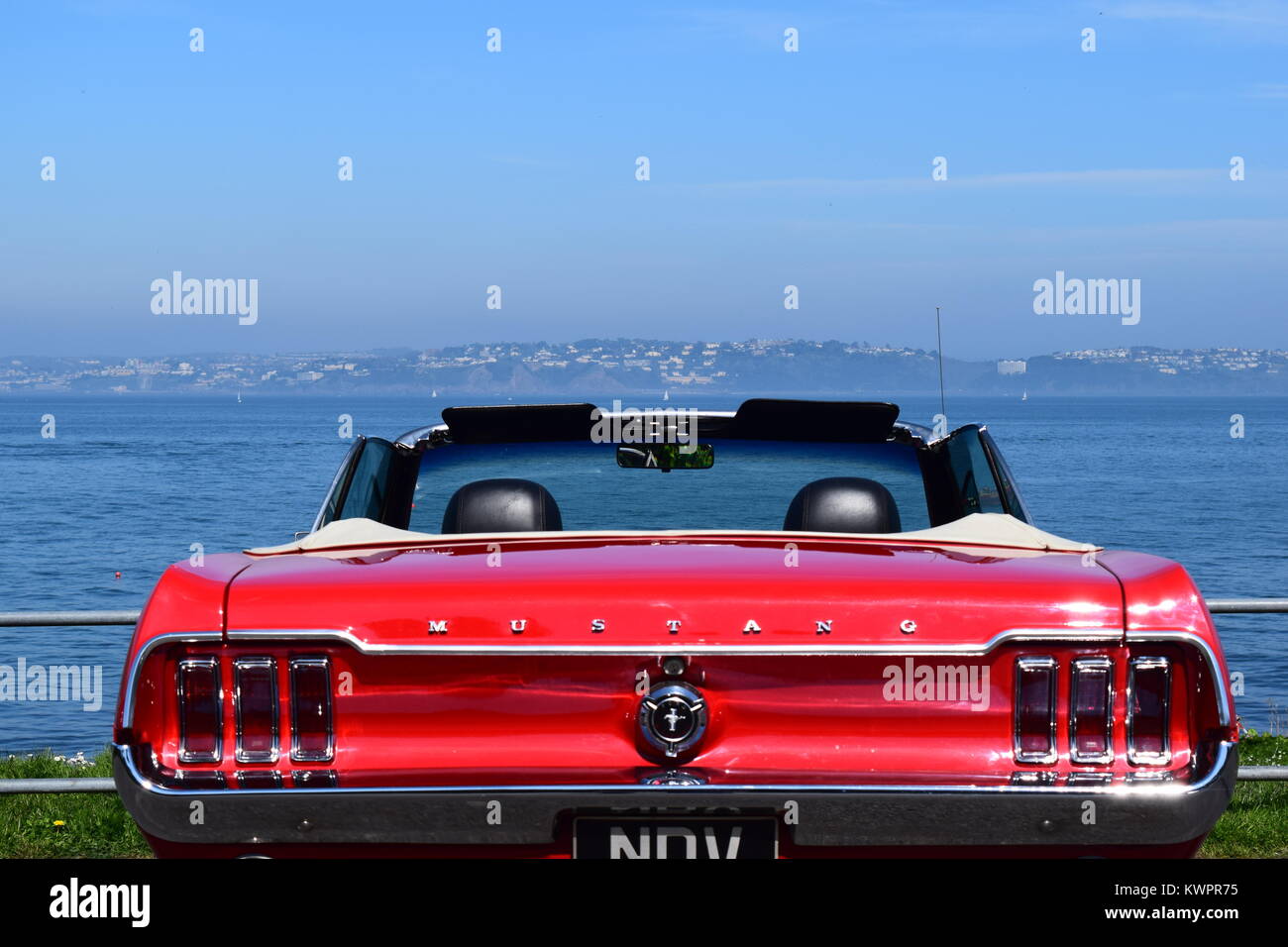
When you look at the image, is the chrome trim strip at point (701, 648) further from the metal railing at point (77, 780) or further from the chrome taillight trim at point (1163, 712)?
the metal railing at point (77, 780)

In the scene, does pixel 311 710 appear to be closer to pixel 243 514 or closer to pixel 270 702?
pixel 270 702

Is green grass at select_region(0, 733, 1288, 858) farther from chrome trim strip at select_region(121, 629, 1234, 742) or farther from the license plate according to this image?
the license plate

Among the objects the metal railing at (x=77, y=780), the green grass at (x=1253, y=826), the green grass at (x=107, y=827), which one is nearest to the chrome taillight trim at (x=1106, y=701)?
the metal railing at (x=77, y=780)

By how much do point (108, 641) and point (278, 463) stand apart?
6969 cm

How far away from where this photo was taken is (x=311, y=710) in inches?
116

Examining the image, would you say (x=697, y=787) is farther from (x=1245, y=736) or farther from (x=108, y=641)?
(x=108, y=641)

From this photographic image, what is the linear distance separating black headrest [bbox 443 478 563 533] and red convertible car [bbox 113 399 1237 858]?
98cm

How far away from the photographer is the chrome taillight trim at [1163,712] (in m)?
2.90

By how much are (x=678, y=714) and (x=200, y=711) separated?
95 cm

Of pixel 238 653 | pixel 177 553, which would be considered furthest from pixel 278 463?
pixel 238 653

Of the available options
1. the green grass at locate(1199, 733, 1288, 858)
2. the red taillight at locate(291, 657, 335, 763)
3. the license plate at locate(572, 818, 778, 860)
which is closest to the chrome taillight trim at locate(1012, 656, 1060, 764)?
the license plate at locate(572, 818, 778, 860)

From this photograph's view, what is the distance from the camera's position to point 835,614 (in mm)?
2877

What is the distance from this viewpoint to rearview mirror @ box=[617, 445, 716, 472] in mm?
4445

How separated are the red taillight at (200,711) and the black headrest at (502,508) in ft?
3.86
